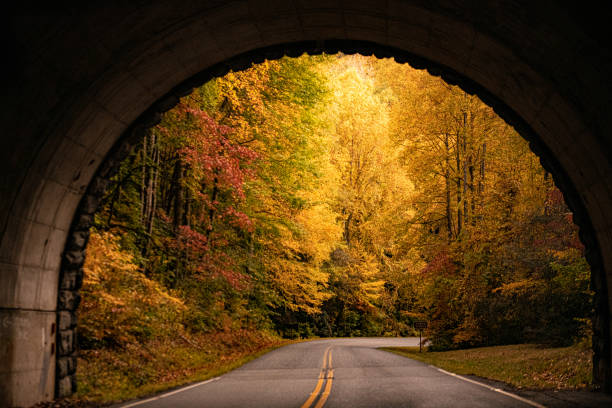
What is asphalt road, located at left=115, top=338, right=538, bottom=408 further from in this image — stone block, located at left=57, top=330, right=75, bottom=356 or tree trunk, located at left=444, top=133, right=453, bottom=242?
tree trunk, located at left=444, top=133, right=453, bottom=242

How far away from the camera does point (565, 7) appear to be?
18.9 feet

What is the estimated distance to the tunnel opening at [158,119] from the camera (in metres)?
8.18

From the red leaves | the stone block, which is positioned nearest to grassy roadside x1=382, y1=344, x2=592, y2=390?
the red leaves

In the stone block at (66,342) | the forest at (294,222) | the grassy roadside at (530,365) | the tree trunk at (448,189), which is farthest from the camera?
the tree trunk at (448,189)

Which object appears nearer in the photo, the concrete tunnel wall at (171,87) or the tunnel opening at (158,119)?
the concrete tunnel wall at (171,87)

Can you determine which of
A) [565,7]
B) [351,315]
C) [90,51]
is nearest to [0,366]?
[90,51]

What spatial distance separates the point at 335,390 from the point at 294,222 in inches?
550

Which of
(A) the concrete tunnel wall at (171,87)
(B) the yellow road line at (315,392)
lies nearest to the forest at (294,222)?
(A) the concrete tunnel wall at (171,87)

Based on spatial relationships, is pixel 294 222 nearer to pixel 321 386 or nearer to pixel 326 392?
pixel 321 386

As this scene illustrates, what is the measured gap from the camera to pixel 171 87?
8.64 m

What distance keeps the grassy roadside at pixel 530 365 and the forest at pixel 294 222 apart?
1.24 m

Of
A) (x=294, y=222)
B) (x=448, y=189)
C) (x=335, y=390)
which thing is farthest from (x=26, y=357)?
(x=448, y=189)

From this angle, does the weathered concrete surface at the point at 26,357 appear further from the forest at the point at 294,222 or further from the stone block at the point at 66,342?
the forest at the point at 294,222

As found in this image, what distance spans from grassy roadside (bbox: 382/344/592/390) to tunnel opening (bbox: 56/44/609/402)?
6.12 ft
